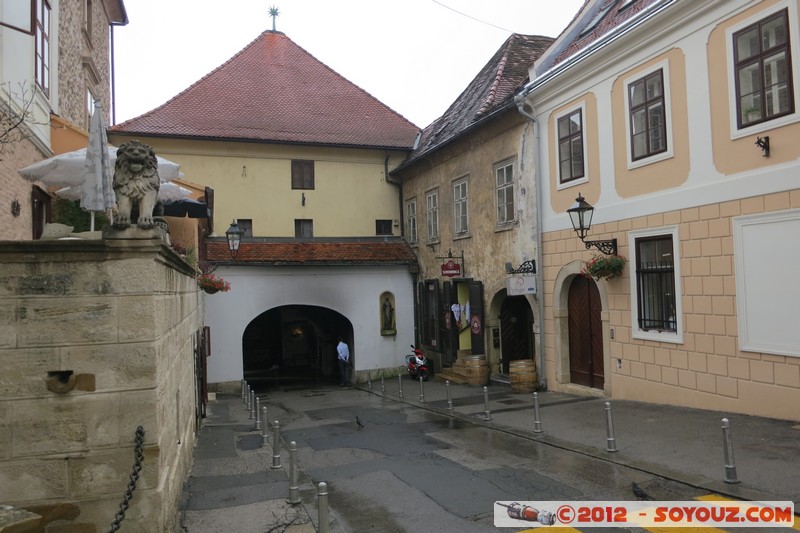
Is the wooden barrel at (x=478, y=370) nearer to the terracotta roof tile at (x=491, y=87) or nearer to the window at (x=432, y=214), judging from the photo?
the window at (x=432, y=214)

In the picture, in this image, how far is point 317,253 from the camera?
72.2ft

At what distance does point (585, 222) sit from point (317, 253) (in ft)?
37.8

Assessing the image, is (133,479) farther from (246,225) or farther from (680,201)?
(246,225)

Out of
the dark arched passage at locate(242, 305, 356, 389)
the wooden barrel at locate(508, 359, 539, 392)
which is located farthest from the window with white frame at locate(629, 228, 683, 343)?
the dark arched passage at locate(242, 305, 356, 389)

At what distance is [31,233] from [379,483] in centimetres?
753

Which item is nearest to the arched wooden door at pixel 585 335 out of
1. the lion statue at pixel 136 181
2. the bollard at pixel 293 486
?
the bollard at pixel 293 486

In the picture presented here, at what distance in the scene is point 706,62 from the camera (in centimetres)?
1054

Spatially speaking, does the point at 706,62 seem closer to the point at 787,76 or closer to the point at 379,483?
the point at 787,76

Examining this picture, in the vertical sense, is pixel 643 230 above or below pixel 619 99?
below

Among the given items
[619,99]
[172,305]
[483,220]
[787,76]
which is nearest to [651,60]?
[619,99]

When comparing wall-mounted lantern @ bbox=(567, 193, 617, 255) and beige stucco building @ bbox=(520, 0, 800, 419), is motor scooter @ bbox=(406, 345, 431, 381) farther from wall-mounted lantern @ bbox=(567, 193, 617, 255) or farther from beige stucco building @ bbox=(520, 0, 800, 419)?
wall-mounted lantern @ bbox=(567, 193, 617, 255)

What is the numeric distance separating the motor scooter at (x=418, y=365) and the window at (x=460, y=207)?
4.47 metres

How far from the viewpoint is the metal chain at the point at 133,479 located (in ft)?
15.2

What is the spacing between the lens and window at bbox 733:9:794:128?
9178 mm
